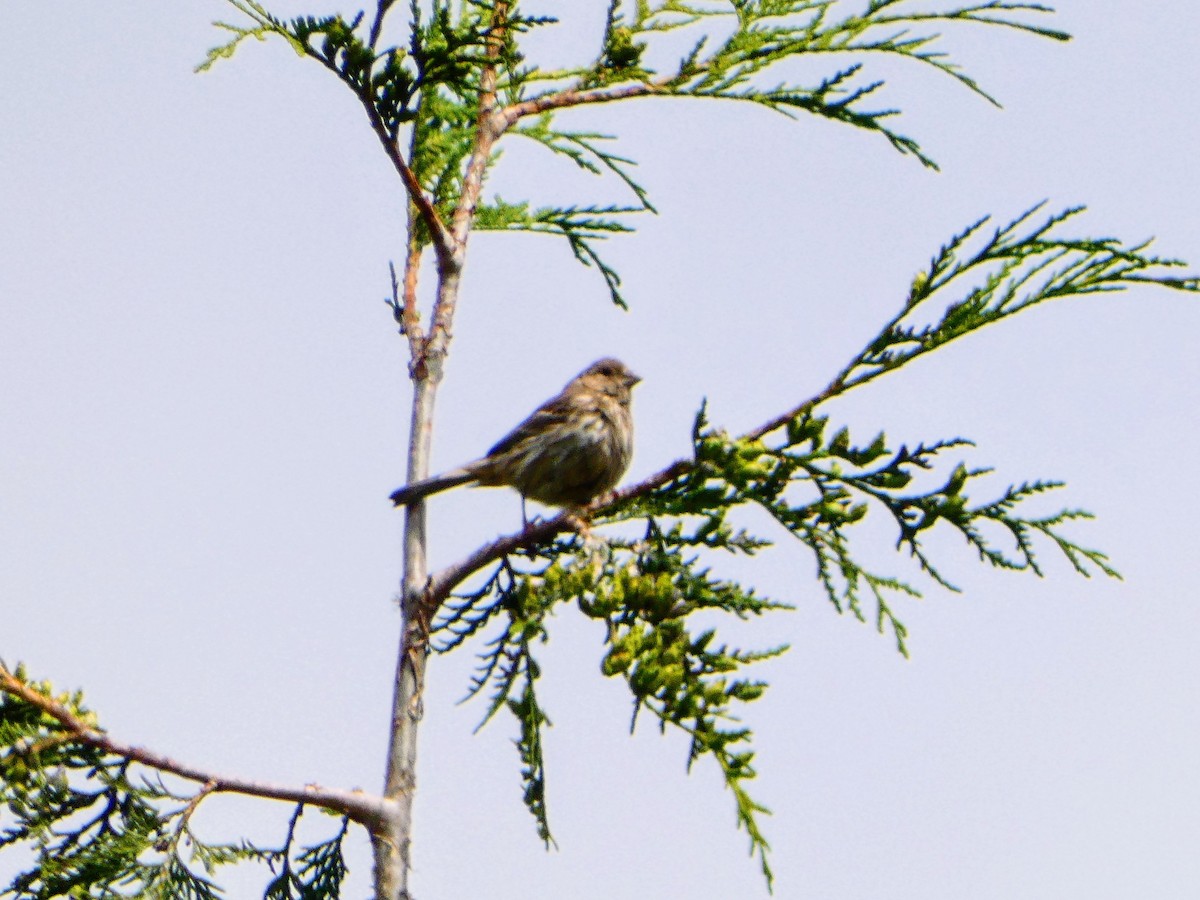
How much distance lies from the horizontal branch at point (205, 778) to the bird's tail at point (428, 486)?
85 cm

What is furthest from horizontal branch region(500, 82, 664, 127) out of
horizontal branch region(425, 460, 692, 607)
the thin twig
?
horizontal branch region(425, 460, 692, 607)

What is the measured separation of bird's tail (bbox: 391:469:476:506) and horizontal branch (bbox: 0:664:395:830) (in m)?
0.85

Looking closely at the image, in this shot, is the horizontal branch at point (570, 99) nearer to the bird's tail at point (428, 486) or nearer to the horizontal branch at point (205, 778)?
the bird's tail at point (428, 486)

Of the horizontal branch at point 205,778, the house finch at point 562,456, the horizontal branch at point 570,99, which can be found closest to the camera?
the horizontal branch at point 205,778

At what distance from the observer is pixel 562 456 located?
641 centimetres

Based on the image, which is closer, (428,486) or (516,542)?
(516,542)

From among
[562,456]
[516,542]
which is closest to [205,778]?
[516,542]

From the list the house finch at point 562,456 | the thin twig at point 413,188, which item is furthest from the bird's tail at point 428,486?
the thin twig at point 413,188

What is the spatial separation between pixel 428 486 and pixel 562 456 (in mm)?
1840

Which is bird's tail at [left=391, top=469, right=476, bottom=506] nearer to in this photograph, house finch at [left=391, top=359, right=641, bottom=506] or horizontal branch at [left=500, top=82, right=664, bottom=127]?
house finch at [left=391, top=359, right=641, bottom=506]

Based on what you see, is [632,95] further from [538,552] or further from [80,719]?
[80,719]

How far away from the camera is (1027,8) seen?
5.08 metres

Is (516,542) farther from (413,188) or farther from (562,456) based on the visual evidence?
(562,456)

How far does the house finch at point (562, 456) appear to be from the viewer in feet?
21.0
